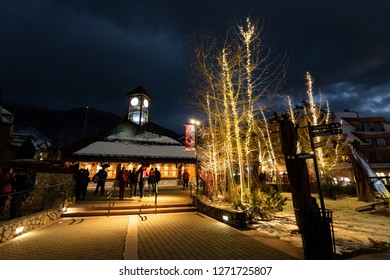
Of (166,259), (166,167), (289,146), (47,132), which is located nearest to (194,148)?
(289,146)

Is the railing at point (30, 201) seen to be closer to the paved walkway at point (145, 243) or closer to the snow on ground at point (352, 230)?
the paved walkway at point (145, 243)

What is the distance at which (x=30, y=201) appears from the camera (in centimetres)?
1070

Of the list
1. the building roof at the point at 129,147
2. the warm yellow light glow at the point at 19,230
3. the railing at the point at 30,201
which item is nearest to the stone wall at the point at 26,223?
the warm yellow light glow at the point at 19,230

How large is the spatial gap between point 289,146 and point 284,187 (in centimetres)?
1700

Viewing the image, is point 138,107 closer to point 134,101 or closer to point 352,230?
point 134,101

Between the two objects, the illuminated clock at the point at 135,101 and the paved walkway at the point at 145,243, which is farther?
the illuminated clock at the point at 135,101

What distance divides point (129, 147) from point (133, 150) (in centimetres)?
90

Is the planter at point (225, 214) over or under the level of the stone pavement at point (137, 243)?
over

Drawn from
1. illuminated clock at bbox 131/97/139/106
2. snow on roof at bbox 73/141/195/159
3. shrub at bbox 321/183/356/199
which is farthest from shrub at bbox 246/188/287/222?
illuminated clock at bbox 131/97/139/106

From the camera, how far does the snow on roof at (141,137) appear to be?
2668 cm

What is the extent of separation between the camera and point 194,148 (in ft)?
45.7

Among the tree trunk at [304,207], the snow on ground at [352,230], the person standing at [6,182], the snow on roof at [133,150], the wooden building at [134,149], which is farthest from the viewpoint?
the snow on roof at [133,150]

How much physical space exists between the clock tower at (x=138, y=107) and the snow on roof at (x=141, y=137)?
245 cm

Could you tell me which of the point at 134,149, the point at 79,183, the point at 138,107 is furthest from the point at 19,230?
the point at 138,107
